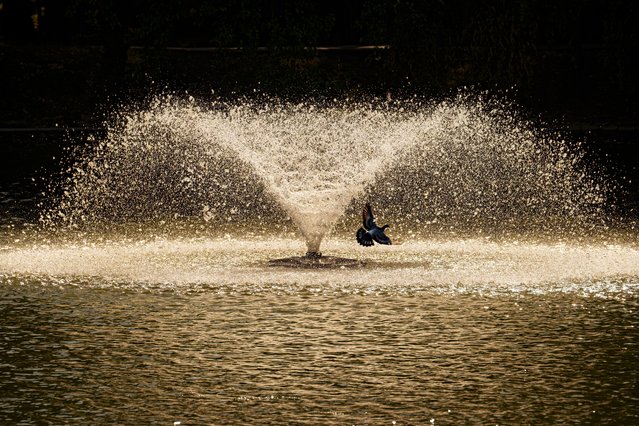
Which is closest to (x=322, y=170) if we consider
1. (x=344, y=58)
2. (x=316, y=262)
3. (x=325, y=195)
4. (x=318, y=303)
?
(x=325, y=195)

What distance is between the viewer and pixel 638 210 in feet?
64.7

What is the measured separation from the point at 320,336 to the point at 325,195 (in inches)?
248

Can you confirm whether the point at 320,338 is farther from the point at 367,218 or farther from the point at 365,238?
the point at 367,218

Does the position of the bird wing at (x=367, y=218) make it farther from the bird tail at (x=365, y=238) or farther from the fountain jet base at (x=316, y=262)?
the fountain jet base at (x=316, y=262)

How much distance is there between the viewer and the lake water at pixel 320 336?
27.8 ft

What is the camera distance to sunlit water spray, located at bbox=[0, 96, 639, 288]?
1454cm

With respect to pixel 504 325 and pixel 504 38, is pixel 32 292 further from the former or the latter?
pixel 504 38

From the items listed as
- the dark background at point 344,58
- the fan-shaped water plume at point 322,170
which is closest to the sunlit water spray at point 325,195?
the fan-shaped water plume at point 322,170

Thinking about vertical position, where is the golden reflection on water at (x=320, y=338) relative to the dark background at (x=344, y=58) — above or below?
below

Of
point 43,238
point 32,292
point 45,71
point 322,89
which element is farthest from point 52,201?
point 45,71

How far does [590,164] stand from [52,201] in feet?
34.3

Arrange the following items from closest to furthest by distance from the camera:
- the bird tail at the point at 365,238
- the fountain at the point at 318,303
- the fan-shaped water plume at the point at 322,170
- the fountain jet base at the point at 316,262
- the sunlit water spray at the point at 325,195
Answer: the fountain at the point at 318,303, the fountain jet base at the point at 316,262, the sunlit water spray at the point at 325,195, the bird tail at the point at 365,238, the fan-shaped water plume at the point at 322,170

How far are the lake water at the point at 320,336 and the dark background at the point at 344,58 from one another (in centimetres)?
1513

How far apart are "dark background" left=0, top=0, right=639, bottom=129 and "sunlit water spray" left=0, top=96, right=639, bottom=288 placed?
1.19 m
